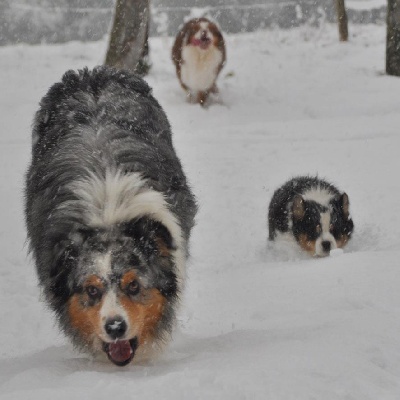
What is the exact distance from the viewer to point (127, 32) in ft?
41.4

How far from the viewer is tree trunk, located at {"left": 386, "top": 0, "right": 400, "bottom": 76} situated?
12.9m

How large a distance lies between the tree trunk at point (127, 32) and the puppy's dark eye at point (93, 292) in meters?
9.05

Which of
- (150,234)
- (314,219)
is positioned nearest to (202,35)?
(314,219)

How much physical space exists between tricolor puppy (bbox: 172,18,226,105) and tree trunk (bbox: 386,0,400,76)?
311cm

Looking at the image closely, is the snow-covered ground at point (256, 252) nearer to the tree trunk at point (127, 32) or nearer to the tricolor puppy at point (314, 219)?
the tricolor puppy at point (314, 219)

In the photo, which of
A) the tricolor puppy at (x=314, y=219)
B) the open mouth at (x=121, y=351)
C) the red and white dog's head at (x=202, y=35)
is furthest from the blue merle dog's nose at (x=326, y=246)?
the red and white dog's head at (x=202, y=35)

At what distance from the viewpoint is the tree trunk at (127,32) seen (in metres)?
12.5

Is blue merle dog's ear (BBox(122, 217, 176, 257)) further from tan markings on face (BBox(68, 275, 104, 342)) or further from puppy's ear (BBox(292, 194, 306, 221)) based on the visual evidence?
puppy's ear (BBox(292, 194, 306, 221))

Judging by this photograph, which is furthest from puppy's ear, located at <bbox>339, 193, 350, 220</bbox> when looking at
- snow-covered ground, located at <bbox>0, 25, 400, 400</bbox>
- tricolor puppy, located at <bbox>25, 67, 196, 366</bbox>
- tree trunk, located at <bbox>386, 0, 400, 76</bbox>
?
tree trunk, located at <bbox>386, 0, 400, 76</bbox>

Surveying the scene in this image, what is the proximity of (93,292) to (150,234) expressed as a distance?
0.49 meters

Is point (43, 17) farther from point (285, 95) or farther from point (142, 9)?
point (285, 95)

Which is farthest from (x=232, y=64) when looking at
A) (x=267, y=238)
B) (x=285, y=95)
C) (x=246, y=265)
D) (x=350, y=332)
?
(x=350, y=332)

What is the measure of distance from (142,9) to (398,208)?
22.4ft

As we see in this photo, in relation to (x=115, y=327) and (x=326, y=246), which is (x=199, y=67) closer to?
(x=326, y=246)
